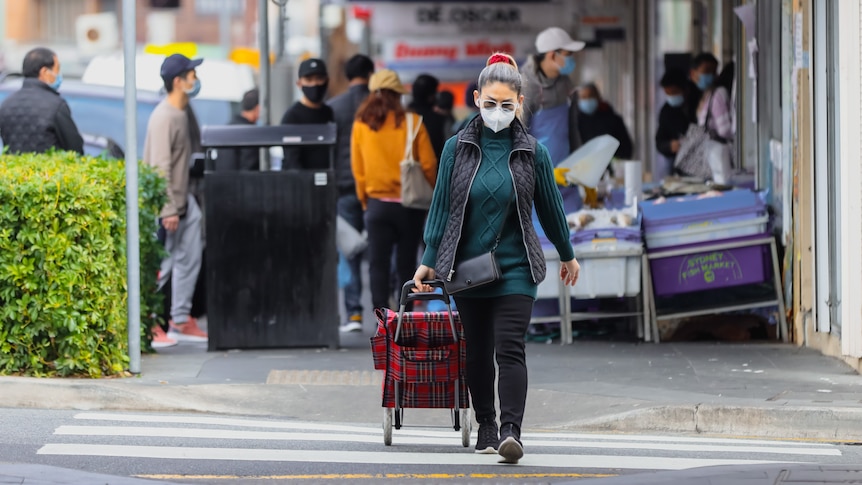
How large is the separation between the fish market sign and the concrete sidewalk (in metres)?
0.63

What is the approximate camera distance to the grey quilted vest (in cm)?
740

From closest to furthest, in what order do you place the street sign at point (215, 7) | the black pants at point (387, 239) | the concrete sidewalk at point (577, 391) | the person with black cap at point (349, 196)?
the concrete sidewalk at point (577, 391)
the black pants at point (387, 239)
the person with black cap at point (349, 196)
the street sign at point (215, 7)

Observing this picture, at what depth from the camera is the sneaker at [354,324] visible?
42.6ft

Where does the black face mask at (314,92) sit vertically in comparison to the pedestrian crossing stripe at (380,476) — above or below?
above

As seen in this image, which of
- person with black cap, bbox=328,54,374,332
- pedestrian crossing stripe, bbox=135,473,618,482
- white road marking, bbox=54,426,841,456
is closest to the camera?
pedestrian crossing stripe, bbox=135,473,618,482

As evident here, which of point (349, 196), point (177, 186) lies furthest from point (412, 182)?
point (177, 186)

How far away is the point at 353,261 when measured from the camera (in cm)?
1314

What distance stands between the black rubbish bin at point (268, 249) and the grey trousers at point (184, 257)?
994mm

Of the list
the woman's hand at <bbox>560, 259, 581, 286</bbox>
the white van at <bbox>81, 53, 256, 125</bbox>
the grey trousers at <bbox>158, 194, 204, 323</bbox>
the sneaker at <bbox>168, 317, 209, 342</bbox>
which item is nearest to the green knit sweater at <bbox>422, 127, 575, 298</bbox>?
the woman's hand at <bbox>560, 259, 581, 286</bbox>

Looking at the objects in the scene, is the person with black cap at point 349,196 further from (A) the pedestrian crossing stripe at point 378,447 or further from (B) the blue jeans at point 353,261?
(A) the pedestrian crossing stripe at point 378,447

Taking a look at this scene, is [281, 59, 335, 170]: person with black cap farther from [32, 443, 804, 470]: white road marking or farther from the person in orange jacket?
[32, 443, 804, 470]: white road marking

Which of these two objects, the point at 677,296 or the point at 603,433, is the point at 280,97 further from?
the point at 603,433

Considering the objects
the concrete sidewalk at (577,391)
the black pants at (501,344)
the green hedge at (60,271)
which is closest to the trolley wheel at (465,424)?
the black pants at (501,344)

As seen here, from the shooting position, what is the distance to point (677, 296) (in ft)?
39.7
